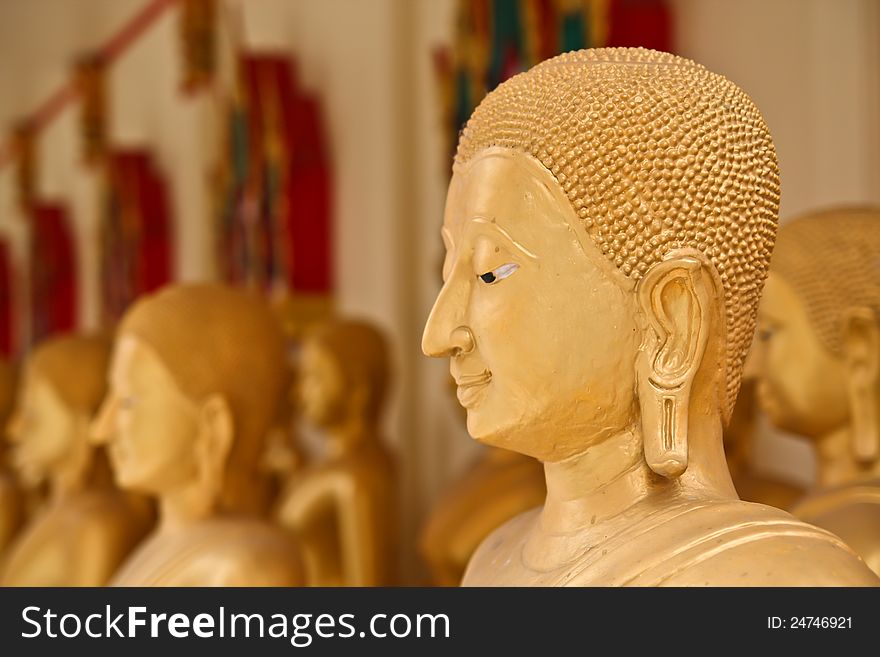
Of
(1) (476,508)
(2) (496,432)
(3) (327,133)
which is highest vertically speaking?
(3) (327,133)

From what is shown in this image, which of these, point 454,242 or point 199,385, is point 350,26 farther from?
point 454,242

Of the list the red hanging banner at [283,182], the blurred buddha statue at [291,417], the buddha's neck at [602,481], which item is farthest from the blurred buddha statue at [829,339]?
the red hanging banner at [283,182]

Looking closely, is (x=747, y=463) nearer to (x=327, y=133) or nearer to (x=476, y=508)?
(x=476, y=508)

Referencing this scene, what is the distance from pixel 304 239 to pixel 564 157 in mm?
5207

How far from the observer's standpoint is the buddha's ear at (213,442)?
3564 millimetres

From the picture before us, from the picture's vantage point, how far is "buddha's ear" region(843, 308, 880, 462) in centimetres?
308

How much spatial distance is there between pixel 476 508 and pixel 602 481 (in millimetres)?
2645

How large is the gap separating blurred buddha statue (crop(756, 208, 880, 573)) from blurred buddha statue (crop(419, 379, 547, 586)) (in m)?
1.41

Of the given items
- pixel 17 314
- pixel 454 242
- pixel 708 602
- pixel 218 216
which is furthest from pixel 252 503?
pixel 17 314

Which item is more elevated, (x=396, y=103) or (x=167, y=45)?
(x=167, y=45)

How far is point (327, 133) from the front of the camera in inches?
285

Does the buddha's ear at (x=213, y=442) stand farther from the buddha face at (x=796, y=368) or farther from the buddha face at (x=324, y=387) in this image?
the buddha face at (x=324, y=387)

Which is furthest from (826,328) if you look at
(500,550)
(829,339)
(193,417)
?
(193,417)

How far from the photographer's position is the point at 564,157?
2.06 meters
